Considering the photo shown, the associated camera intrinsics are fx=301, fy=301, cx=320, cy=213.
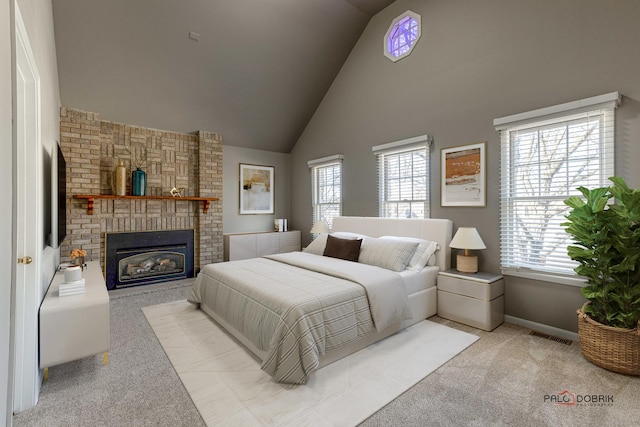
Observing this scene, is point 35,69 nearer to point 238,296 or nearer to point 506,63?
point 238,296

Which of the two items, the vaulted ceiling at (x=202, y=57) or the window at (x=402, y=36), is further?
the window at (x=402, y=36)

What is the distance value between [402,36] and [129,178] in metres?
4.71

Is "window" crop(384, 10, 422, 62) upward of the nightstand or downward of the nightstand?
upward

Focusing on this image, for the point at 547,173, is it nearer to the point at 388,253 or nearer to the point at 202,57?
the point at 388,253

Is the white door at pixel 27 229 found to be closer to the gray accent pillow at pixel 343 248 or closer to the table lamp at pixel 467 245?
the gray accent pillow at pixel 343 248

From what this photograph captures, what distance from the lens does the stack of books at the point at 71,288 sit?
7.88ft

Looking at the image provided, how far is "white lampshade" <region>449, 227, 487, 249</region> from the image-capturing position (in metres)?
3.28

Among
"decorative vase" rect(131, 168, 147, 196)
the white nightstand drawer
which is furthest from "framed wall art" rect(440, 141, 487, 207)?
"decorative vase" rect(131, 168, 147, 196)

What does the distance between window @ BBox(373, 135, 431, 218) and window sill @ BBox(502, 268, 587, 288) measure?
1196mm

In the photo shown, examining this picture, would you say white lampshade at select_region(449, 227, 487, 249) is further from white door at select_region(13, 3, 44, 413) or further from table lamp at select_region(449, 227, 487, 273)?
white door at select_region(13, 3, 44, 413)

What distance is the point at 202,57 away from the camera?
4344 mm

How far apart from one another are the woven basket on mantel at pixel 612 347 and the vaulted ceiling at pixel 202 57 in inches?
186

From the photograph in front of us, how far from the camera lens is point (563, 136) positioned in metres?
2.95

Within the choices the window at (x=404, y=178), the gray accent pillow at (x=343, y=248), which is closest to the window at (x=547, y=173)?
the window at (x=404, y=178)
